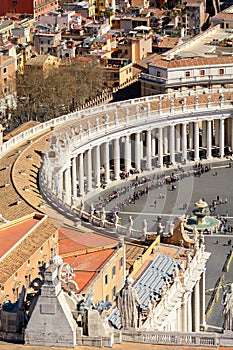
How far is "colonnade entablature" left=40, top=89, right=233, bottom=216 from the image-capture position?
8675cm

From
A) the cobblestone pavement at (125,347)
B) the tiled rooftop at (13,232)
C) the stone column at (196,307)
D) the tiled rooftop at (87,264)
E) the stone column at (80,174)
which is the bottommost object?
the stone column at (80,174)

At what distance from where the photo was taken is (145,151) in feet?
317

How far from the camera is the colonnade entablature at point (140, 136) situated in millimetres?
86750

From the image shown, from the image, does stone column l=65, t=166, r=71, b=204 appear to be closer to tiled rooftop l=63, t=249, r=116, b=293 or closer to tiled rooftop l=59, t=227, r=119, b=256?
tiled rooftop l=59, t=227, r=119, b=256

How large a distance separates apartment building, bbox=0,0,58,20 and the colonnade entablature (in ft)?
177

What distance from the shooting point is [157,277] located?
157 ft

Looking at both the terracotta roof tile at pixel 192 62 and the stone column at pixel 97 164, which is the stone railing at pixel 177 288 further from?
the terracotta roof tile at pixel 192 62

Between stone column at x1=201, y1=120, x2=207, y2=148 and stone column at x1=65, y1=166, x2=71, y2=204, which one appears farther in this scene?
stone column at x1=201, y1=120, x2=207, y2=148

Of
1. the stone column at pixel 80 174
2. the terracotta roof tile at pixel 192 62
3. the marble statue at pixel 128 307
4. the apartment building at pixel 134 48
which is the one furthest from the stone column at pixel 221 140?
the marble statue at pixel 128 307

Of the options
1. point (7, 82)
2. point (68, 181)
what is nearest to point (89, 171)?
point (68, 181)

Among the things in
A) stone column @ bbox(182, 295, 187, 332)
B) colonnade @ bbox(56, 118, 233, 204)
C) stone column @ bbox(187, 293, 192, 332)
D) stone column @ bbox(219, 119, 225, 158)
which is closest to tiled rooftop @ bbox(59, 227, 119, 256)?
stone column @ bbox(187, 293, 192, 332)

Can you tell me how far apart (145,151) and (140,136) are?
6.77ft

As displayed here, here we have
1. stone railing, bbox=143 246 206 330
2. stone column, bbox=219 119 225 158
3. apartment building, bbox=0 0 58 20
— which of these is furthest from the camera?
apartment building, bbox=0 0 58 20

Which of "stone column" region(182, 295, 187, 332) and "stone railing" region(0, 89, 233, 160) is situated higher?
"stone railing" region(0, 89, 233, 160)
